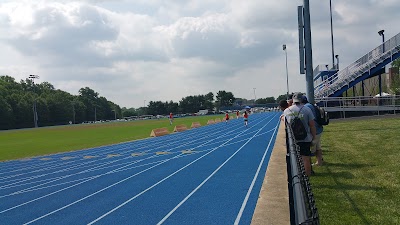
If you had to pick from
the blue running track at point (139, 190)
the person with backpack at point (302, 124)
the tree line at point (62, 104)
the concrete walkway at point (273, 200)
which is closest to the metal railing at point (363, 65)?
the blue running track at point (139, 190)

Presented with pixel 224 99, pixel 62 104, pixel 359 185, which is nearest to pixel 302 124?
pixel 359 185

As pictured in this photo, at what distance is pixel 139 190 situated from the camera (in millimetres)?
9641

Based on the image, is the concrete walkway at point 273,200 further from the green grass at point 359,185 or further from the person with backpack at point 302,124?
the person with backpack at point 302,124

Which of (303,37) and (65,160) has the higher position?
(303,37)

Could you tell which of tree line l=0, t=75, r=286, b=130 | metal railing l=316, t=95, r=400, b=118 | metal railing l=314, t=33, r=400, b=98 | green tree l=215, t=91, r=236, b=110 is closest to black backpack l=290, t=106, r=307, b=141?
metal railing l=316, t=95, r=400, b=118

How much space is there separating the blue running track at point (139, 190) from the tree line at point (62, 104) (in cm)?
7920

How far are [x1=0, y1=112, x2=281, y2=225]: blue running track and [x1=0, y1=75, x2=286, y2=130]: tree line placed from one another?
260 ft

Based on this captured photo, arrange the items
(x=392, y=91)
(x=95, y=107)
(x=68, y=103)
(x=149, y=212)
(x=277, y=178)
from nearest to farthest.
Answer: (x=149, y=212), (x=277, y=178), (x=392, y=91), (x=68, y=103), (x=95, y=107)

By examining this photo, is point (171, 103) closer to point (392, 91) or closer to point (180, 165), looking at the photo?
point (392, 91)

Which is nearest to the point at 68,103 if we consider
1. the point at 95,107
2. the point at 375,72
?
the point at 95,107

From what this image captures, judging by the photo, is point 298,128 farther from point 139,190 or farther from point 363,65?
point 363,65

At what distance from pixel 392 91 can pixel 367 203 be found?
49.3 m

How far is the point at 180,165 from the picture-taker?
13.5m

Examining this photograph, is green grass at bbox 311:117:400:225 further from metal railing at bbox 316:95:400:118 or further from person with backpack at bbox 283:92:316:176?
metal railing at bbox 316:95:400:118
